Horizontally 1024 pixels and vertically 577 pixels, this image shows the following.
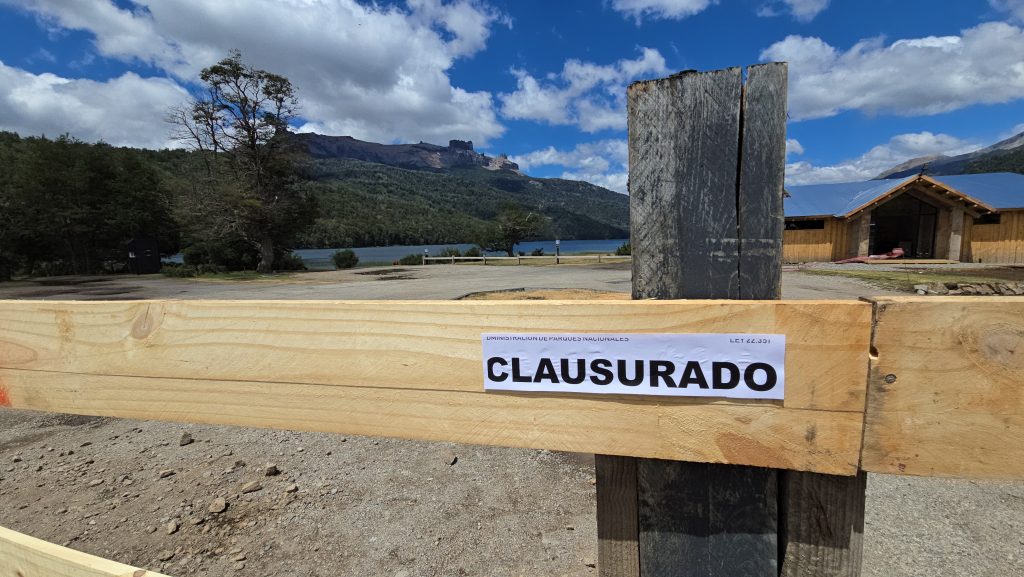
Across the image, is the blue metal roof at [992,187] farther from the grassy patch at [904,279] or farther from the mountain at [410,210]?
the mountain at [410,210]

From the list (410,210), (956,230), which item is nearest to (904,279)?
(956,230)

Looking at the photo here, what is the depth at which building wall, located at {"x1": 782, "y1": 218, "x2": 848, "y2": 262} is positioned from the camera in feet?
75.9

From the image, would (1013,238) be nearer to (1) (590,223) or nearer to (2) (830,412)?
(2) (830,412)

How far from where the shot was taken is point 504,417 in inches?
38.9

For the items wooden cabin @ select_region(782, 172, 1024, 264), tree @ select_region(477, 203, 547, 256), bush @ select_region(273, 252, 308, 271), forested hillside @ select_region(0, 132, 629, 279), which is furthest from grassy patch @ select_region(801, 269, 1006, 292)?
tree @ select_region(477, 203, 547, 256)

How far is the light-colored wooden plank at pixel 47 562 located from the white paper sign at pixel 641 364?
3.04 ft

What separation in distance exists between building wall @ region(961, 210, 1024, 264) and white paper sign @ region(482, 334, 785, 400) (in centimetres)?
2949

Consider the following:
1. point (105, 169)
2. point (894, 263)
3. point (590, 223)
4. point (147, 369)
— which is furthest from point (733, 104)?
point (590, 223)

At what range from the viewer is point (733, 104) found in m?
0.86

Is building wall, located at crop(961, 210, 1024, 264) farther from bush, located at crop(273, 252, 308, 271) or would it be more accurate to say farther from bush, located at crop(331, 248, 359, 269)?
bush, located at crop(273, 252, 308, 271)

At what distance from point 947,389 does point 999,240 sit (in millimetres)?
29974

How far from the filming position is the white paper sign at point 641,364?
841 mm

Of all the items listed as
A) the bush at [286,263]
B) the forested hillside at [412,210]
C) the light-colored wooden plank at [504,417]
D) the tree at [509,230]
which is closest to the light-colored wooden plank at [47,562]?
the light-colored wooden plank at [504,417]

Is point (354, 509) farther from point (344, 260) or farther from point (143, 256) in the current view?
point (344, 260)
